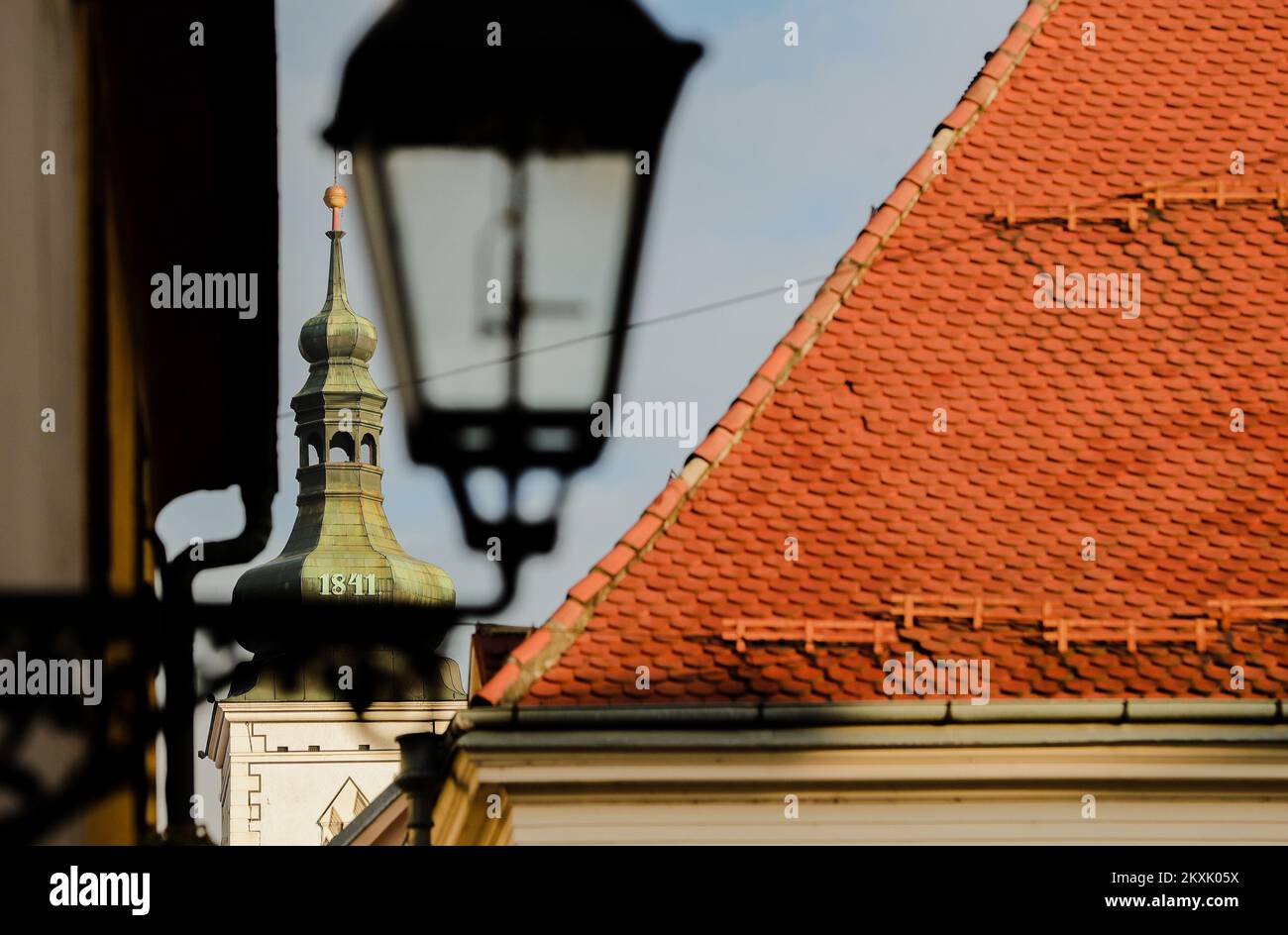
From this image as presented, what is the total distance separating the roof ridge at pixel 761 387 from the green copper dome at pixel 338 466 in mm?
799

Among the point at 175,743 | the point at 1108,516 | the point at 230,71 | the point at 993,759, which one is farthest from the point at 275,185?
the point at 1108,516

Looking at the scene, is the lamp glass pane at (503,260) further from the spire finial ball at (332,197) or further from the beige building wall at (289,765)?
the beige building wall at (289,765)

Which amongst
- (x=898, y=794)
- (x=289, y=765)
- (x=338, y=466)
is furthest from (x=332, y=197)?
(x=289, y=765)

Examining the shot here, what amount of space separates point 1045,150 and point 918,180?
62 cm

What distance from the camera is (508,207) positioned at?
4.45 m

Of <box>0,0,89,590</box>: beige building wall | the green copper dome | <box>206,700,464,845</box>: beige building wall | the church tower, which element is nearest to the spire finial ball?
<box>0,0,89,590</box>: beige building wall

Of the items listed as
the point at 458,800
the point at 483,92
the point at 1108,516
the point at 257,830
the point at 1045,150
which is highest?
the point at 1045,150

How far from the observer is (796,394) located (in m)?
9.34

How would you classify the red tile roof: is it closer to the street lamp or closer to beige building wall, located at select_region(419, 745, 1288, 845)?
beige building wall, located at select_region(419, 745, 1288, 845)

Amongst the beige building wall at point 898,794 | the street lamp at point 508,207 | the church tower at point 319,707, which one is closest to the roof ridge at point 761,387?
the beige building wall at point 898,794

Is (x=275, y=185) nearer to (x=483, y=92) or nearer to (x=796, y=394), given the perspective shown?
(x=483, y=92)

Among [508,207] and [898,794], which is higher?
[508,207]

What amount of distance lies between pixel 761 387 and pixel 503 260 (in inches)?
195

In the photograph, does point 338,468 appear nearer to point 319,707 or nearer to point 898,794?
point 319,707
